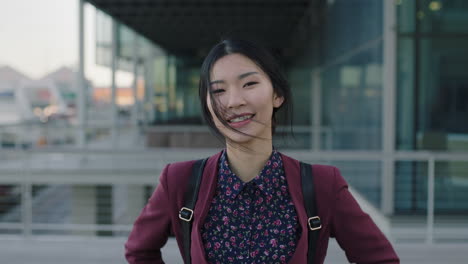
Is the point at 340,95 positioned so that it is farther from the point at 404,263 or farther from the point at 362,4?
the point at 404,263

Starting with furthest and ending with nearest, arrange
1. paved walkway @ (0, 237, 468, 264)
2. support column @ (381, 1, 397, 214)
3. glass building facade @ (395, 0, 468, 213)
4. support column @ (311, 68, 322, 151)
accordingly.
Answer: support column @ (311, 68, 322, 151)
support column @ (381, 1, 397, 214)
glass building facade @ (395, 0, 468, 213)
paved walkway @ (0, 237, 468, 264)

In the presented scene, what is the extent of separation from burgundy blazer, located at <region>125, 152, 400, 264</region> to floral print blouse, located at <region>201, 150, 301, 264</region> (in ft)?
0.08

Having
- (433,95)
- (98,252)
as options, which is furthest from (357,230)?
(433,95)

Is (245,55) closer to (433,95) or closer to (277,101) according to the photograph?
(277,101)

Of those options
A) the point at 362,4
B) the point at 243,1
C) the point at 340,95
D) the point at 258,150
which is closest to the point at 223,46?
the point at 258,150

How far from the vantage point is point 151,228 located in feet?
4.18

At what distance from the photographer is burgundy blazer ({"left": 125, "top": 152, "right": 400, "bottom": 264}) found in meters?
1.21

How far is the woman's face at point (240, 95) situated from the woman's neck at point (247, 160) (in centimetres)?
3

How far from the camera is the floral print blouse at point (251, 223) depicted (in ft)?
3.85

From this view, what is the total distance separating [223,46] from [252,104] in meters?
0.16

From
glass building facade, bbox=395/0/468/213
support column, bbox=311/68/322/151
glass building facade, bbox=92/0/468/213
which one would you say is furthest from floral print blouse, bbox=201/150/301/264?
support column, bbox=311/68/322/151

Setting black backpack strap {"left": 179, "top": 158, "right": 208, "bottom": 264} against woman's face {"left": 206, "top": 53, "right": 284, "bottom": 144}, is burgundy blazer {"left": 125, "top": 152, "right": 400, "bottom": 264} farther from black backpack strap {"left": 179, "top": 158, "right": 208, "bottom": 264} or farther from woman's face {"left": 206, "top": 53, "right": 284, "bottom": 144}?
woman's face {"left": 206, "top": 53, "right": 284, "bottom": 144}

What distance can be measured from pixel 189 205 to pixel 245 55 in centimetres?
39

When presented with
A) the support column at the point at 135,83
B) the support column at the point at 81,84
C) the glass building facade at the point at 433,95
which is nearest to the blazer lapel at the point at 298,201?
the glass building facade at the point at 433,95
